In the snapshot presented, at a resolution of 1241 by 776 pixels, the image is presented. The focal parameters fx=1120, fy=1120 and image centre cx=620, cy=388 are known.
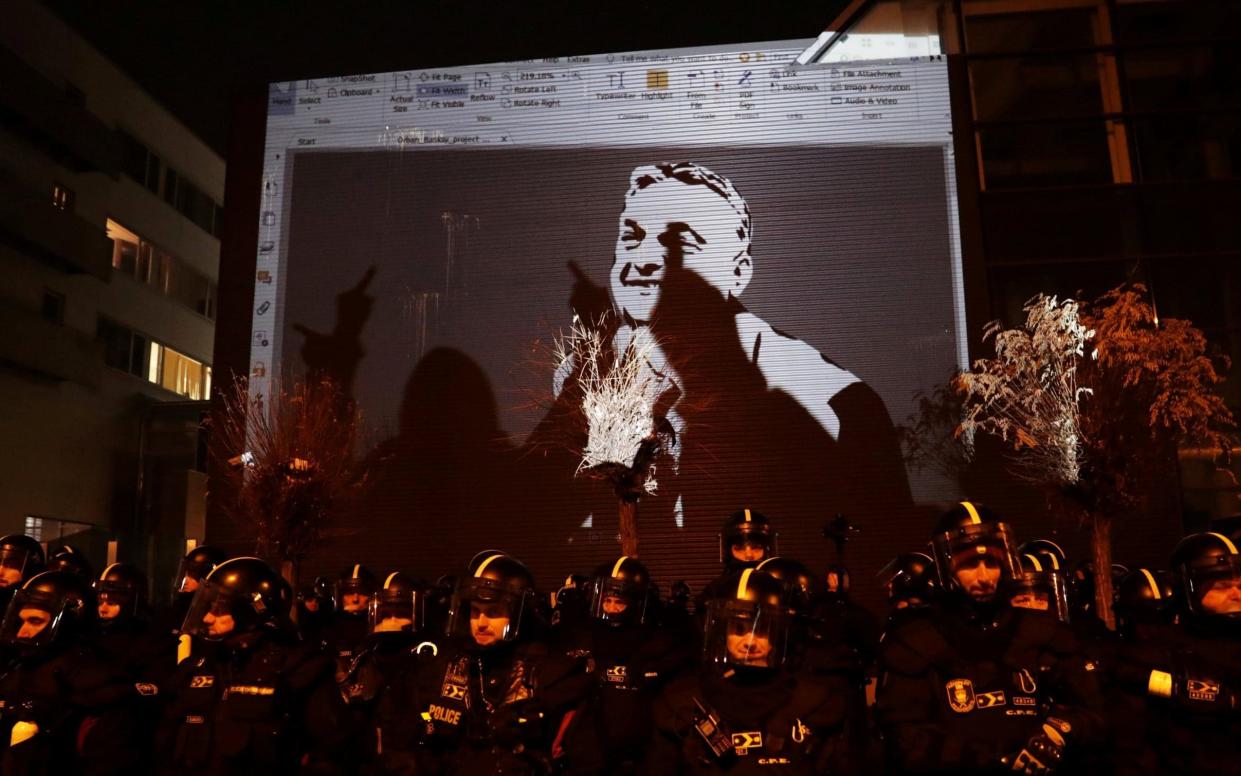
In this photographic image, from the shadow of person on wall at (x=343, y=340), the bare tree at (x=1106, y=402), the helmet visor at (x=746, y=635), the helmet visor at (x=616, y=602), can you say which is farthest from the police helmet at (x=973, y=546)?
the shadow of person on wall at (x=343, y=340)

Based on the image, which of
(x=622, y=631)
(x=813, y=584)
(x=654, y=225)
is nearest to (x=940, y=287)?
(x=654, y=225)

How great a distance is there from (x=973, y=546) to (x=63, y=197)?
3027cm

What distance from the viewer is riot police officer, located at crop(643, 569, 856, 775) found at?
5320mm

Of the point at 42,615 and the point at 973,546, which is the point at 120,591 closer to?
the point at 42,615

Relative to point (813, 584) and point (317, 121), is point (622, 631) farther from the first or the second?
point (317, 121)

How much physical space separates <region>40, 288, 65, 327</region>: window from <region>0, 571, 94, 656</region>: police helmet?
24346 millimetres

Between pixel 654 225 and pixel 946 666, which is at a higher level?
pixel 654 225

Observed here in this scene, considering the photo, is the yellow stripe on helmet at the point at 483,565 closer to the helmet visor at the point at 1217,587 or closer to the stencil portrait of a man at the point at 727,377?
the helmet visor at the point at 1217,587

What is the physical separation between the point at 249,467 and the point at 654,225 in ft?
30.4

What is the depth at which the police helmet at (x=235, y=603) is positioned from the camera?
6910 mm

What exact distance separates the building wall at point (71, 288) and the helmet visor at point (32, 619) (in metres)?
22.6

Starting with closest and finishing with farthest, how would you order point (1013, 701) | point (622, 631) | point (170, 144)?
1. point (1013, 701)
2. point (622, 631)
3. point (170, 144)

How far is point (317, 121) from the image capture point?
24031 mm

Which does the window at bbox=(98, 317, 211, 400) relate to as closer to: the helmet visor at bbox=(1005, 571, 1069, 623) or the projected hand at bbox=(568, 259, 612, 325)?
the projected hand at bbox=(568, 259, 612, 325)
